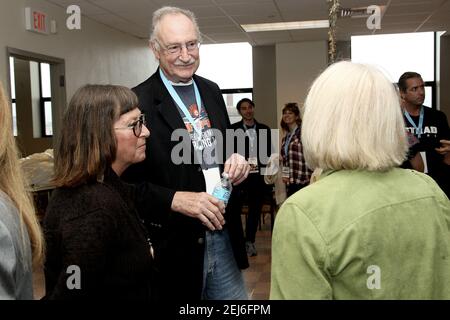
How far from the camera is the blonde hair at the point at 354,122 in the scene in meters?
1.02

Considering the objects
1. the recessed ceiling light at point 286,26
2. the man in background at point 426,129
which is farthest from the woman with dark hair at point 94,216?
the recessed ceiling light at point 286,26

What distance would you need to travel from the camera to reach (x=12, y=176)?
101 cm

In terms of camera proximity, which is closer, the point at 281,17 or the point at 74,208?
the point at 74,208

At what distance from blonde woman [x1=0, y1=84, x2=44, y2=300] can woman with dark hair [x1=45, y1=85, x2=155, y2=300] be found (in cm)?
18

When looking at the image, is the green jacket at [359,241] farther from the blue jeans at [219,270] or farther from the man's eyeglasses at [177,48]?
the man's eyeglasses at [177,48]

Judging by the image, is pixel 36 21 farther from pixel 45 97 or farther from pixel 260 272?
pixel 45 97

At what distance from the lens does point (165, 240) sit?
1.67m

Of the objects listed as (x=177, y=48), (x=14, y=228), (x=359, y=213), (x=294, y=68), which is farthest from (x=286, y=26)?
(x=14, y=228)

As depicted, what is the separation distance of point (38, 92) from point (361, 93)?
9.61 metres

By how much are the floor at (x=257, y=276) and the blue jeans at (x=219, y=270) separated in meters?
2.07

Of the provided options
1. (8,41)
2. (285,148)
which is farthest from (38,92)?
(285,148)

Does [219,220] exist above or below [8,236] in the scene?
below
